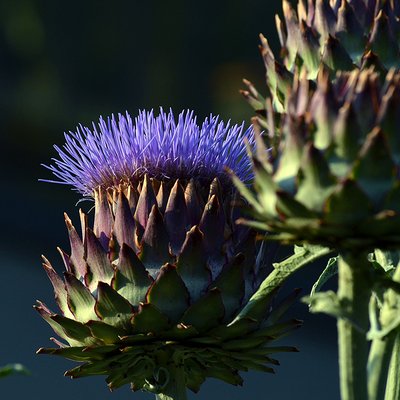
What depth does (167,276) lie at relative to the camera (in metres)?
1.38

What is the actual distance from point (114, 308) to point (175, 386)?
146 mm

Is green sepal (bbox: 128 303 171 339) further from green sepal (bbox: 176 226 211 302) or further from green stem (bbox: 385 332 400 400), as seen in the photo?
green stem (bbox: 385 332 400 400)

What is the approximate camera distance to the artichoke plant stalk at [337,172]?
104 centimetres

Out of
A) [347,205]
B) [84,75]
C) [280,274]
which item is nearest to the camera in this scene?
[347,205]

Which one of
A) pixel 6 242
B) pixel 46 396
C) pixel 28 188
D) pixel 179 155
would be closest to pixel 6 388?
pixel 46 396

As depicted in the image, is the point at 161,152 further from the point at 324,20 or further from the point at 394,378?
the point at 394,378

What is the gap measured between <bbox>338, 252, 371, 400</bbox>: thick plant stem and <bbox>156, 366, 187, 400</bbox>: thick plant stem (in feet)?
1.17

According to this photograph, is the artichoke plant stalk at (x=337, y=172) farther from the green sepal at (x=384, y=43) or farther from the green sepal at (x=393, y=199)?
the green sepal at (x=384, y=43)

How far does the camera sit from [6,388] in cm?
396

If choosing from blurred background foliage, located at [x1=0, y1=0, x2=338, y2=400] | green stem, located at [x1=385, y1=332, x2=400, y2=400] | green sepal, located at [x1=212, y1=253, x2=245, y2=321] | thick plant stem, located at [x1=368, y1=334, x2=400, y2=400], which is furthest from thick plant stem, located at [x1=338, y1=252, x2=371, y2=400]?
blurred background foliage, located at [x1=0, y1=0, x2=338, y2=400]

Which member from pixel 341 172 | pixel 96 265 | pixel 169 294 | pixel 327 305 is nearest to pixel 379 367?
pixel 327 305

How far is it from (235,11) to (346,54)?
10.8ft

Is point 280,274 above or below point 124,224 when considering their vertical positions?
below

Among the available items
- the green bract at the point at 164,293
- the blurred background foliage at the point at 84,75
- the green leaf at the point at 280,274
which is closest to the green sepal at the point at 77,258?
the green bract at the point at 164,293
